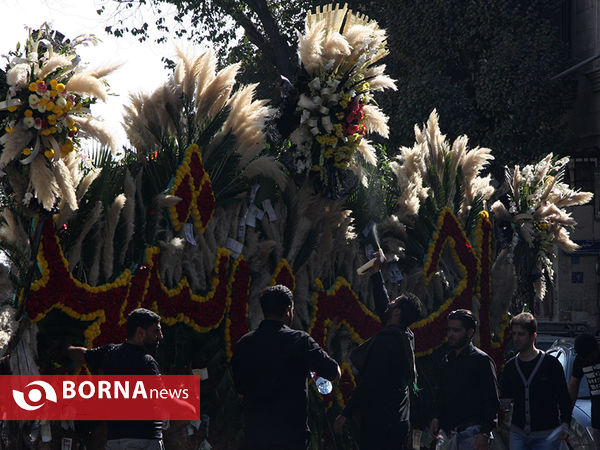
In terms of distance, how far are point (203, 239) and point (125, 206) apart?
740mm

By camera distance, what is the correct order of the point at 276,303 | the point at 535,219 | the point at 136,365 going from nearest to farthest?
the point at 136,365 < the point at 276,303 < the point at 535,219

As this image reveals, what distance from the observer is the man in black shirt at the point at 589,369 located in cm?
717

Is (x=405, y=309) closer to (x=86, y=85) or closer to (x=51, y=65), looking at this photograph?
(x=86, y=85)

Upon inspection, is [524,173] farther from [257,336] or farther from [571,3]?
[571,3]

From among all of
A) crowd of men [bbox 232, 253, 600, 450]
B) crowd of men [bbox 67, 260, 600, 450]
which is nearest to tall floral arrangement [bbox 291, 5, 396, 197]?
crowd of men [bbox 67, 260, 600, 450]

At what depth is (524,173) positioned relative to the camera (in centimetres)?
985

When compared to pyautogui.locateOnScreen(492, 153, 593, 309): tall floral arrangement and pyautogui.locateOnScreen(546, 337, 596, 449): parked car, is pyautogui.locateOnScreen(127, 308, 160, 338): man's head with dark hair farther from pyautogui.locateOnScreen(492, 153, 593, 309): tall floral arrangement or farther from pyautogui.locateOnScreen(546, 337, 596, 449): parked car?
pyautogui.locateOnScreen(492, 153, 593, 309): tall floral arrangement

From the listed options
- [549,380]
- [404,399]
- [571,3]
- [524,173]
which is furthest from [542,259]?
[571,3]

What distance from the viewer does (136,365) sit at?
5.10 meters

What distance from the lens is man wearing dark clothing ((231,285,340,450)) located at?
17.0 feet

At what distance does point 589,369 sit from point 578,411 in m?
1.47

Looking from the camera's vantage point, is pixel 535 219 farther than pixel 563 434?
Yes

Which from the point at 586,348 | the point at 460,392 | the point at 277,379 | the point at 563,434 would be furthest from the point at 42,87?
the point at 586,348

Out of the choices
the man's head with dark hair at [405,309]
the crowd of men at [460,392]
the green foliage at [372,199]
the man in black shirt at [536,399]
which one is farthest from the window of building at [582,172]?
the man's head with dark hair at [405,309]
